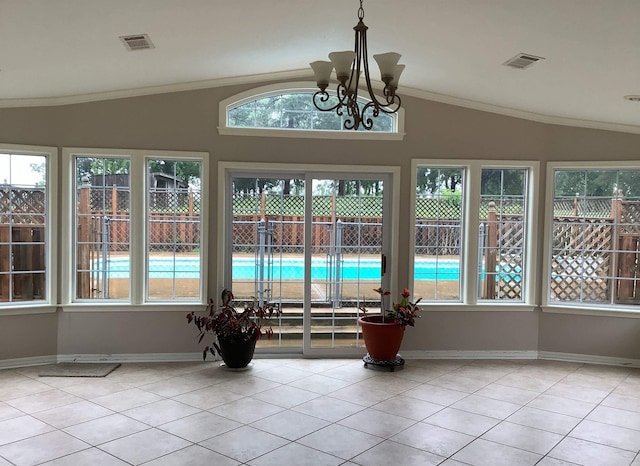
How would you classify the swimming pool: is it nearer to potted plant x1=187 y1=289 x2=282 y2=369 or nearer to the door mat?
potted plant x1=187 y1=289 x2=282 y2=369

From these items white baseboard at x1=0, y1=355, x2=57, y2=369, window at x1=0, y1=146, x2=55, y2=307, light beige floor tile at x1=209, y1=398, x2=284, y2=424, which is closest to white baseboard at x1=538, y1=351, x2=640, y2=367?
light beige floor tile at x1=209, y1=398, x2=284, y2=424

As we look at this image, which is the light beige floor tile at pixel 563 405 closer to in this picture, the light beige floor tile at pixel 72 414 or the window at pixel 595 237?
the window at pixel 595 237

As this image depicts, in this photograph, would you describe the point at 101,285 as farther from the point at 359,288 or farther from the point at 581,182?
the point at 581,182

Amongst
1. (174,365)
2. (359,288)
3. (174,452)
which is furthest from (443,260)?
(174,452)

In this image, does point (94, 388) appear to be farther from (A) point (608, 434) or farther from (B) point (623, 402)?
(B) point (623, 402)

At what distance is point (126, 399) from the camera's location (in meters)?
4.27

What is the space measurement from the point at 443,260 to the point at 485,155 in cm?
120

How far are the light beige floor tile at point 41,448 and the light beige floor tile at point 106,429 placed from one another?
0.23ft

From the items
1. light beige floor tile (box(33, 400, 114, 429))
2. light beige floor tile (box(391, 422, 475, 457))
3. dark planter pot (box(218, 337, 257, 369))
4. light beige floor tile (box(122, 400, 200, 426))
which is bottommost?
light beige floor tile (box(391, 422, 475, 457))

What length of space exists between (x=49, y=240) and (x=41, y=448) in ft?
7.97

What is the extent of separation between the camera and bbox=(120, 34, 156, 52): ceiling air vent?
3.85 metres

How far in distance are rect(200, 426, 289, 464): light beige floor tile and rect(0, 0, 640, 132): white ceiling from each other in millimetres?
2791

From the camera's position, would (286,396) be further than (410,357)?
No

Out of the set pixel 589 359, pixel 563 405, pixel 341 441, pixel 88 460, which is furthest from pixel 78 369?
pixel 589 359
